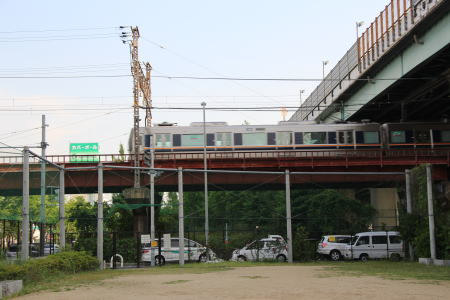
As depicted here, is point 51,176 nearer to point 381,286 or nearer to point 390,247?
point 381,286

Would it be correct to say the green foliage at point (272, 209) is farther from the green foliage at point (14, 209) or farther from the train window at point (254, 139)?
the green foliage at point (14, 209)

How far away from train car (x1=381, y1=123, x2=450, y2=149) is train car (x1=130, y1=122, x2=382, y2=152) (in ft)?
3.92

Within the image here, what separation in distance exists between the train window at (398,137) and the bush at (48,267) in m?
33.8

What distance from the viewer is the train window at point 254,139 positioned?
49.8 meters

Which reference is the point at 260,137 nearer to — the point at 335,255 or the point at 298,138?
the point at 298,138

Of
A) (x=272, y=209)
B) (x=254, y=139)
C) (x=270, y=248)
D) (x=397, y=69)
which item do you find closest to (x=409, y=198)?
(x=270, y=248)

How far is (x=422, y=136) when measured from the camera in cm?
5062

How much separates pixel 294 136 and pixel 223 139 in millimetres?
6240

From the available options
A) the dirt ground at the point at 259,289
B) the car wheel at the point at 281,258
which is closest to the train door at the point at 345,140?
the car wheel at the point at 281,258

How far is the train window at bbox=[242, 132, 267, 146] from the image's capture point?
49.8m

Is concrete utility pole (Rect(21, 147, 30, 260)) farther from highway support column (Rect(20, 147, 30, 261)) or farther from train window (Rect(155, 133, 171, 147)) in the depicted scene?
train window (Rect(155, 133, 171, 147))

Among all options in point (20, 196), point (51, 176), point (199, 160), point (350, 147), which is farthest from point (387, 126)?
point (20, 196)

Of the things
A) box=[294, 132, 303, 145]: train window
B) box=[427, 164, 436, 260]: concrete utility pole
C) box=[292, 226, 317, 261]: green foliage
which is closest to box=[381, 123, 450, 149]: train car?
box=[294, 132, 303, 145]: train window

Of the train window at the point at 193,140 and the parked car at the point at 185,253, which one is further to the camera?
the train window at the point at 193,140
